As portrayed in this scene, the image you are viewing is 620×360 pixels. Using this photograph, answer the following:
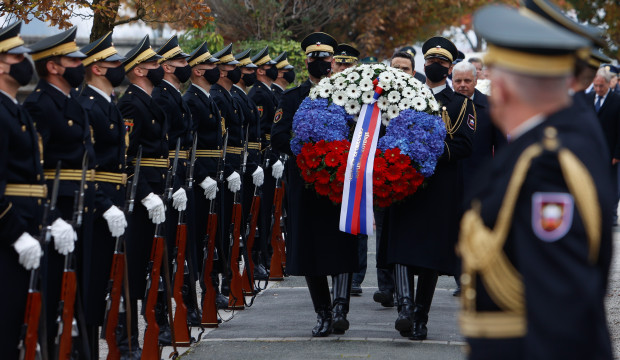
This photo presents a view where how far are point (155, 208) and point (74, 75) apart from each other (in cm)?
128

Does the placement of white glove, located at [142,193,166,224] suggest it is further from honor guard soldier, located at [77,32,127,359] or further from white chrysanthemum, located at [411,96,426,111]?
white chrysanthemum, located at [411,96,426,111]

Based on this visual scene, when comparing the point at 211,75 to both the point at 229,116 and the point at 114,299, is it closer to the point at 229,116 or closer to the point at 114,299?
the point at 229,116

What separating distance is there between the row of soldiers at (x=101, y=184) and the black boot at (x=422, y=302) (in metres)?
1.65

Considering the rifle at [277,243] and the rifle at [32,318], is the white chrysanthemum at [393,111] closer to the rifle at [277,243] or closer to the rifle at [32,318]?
the rifle at [32,318]

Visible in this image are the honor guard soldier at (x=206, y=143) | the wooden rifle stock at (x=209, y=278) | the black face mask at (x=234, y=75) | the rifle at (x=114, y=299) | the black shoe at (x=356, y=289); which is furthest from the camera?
the black face mask at (x=234, y=75)

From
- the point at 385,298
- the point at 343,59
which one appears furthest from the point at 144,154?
the point at 343,59

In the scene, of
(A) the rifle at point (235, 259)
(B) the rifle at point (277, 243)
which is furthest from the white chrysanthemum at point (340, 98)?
(B) the rifle at point (277, 243)

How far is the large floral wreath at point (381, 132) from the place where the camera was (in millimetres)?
7703

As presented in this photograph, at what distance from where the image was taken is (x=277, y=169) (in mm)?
11594

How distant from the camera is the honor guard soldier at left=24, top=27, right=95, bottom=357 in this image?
20.0 feet

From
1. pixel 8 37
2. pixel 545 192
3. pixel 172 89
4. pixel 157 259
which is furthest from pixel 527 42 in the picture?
pixel 172 89

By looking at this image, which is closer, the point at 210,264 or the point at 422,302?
the point at 422,302

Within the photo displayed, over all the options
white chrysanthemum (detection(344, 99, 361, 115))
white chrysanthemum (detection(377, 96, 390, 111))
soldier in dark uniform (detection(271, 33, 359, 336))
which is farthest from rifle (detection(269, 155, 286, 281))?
white chrysanthemum (detection(377, 96, 390, 111))

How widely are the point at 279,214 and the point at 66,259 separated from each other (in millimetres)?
5452
